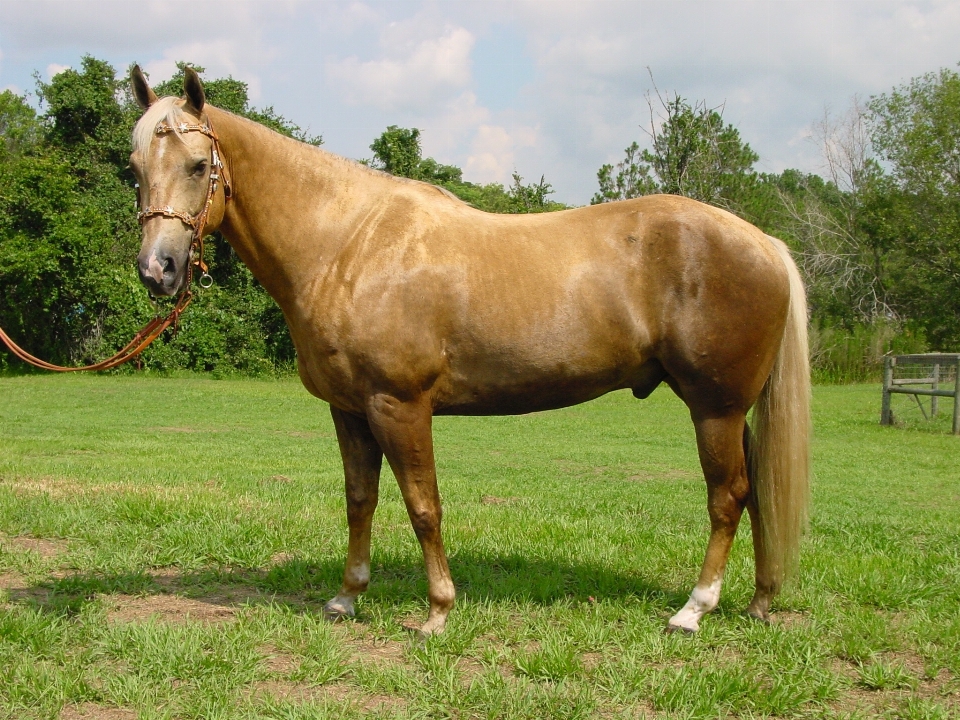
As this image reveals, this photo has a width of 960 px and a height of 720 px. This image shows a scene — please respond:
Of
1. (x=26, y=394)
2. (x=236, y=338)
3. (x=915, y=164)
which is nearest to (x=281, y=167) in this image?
(x=26, y=394)

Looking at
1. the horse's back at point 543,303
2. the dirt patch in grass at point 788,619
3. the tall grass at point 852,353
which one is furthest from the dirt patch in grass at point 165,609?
the tall grass at point 852,353

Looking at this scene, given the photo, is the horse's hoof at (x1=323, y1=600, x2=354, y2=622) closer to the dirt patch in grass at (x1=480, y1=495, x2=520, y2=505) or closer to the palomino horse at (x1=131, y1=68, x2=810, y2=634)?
the palomino horse at (x1=131, y1=68, x2=810, y2=634)

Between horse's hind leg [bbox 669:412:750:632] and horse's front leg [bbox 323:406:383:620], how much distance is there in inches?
59.1

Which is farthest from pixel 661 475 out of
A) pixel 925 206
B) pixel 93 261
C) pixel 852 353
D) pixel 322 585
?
pixel 925 206

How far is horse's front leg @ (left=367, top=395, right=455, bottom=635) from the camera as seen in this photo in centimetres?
345

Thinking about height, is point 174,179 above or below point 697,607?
above

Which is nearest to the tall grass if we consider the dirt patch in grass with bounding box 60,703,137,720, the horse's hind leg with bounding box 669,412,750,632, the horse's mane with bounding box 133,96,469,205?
the horse's hind leg with bounding box 669,412,750,632

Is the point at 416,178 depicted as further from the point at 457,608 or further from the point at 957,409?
the point at 457,608

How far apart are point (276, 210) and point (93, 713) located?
7.03ft

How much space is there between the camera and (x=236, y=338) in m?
24.0

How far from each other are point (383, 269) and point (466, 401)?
70 cm

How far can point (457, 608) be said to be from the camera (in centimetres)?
373

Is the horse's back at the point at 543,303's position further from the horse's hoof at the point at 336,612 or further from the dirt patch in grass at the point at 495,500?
the dirt patch in grass at the point at 495,500

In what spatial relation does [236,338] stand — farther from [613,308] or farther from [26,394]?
[613,308]
